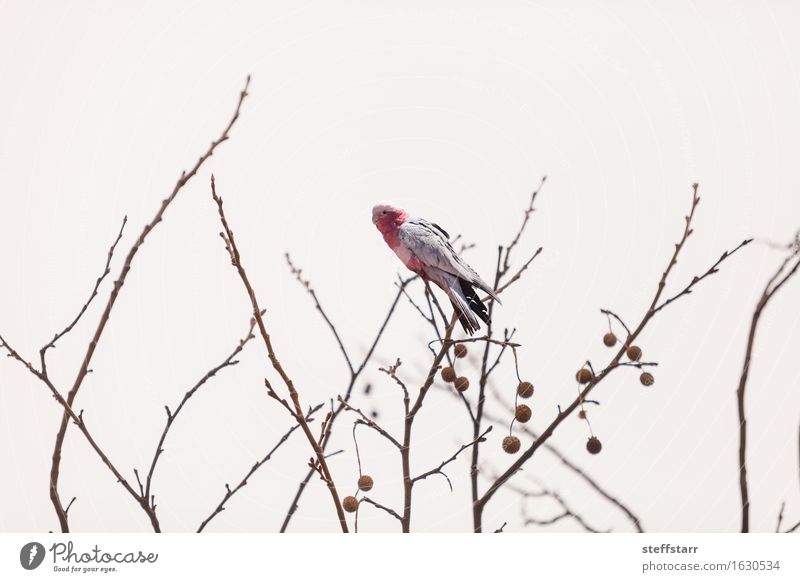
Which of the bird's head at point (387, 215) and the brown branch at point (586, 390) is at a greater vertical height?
the bird's head at point (387, 215)

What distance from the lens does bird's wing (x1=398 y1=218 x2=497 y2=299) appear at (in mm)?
1611

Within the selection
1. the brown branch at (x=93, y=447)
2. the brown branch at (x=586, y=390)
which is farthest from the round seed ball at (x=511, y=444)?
the brown branch at (x=93, y=447)

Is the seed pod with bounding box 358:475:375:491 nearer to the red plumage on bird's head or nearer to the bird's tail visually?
the bird's tail

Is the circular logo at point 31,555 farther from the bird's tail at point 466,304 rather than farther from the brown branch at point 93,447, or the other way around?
the bird's tail at point 466,304

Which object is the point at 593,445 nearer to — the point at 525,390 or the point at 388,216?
the point at 525,390

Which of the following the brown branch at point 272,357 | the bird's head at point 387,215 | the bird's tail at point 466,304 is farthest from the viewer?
the bird's head at point 387,215

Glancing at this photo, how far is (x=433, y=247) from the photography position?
165 cm

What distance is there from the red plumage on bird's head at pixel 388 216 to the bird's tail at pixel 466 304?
0.20 metres

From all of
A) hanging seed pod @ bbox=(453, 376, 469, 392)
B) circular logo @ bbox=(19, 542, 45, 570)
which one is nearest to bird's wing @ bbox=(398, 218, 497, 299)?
hanging seed pod @ bbox=(453, 376, 469, 392)

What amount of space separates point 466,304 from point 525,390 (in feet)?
0.94

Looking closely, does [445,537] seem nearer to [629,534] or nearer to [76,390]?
[629,534]

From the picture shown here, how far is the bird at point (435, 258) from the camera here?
157 centimetres

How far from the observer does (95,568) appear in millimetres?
1398

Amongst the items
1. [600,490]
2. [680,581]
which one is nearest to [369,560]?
[600,490]
